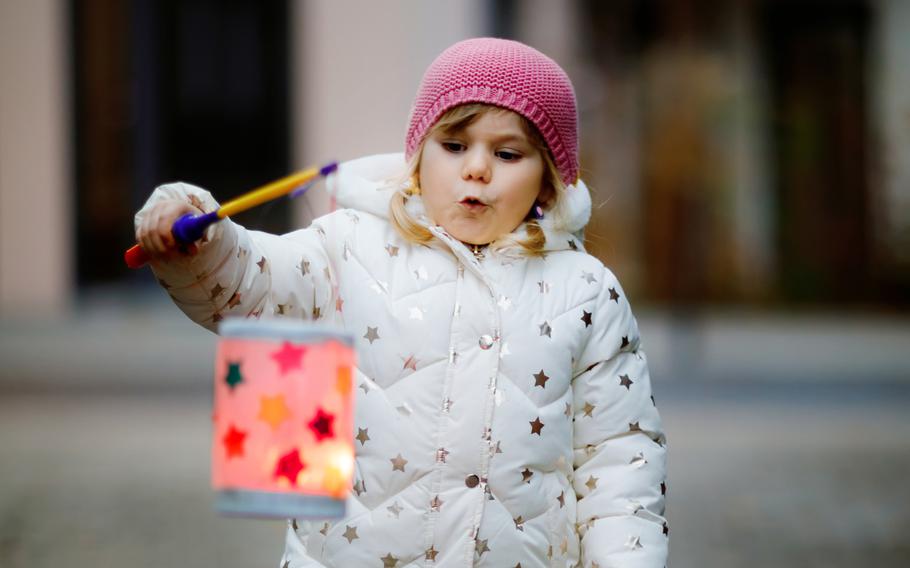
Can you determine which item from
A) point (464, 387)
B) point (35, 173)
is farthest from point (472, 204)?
point (35, 173)

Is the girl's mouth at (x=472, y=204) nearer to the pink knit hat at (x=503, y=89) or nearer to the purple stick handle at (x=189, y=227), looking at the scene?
the pink knit hat at (x=503, y=89)

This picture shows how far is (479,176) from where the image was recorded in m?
2.27

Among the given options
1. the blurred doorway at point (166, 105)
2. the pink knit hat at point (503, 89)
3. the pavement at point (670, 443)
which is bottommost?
the pavement at point (670, 443)

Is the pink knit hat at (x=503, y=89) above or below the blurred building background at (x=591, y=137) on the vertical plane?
above

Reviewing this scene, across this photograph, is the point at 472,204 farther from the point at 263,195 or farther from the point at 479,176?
the point at 263,195

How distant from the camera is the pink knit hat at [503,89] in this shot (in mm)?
2283

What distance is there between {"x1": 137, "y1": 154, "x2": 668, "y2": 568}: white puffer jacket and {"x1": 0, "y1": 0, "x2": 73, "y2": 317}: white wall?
33.5 ft

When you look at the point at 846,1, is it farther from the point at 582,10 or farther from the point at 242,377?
the point at 242,377

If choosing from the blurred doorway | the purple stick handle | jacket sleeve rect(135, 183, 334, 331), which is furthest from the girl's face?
the blurred doorway

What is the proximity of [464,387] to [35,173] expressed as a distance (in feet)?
34.8

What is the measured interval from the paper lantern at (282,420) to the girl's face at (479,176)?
0.62 meters

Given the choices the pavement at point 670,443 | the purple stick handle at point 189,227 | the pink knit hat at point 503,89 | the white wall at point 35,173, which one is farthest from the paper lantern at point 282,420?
the white wall at point 35,173

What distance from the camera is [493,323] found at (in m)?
2.25

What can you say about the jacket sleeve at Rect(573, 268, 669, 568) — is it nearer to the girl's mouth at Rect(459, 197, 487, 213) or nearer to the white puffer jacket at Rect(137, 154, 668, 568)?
the white puffer jacket at Rect(137, 154, 668, 568)
